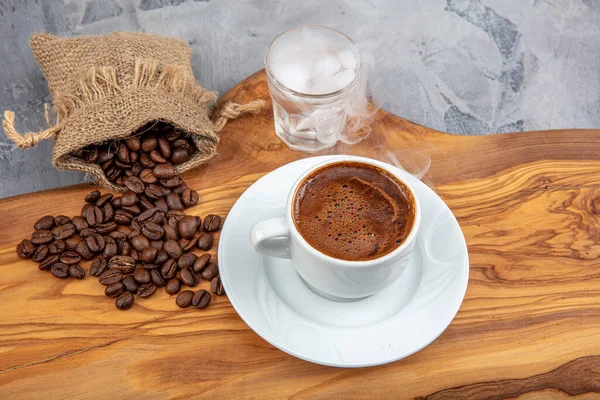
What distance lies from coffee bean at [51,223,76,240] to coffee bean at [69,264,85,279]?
89mm

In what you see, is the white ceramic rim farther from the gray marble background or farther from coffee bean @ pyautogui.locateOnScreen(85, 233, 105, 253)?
the gray marble background

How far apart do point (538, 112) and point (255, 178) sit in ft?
4.19

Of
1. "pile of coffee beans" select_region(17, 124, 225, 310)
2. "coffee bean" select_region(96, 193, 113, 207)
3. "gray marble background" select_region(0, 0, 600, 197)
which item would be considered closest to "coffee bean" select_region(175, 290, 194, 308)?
"pile of coffee beans" select_region(17, 124, 225, 310)

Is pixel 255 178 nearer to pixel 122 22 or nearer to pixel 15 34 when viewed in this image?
pixel 122 22

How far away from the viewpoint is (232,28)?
2.31 metres

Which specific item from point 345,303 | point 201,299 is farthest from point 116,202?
point 345,303

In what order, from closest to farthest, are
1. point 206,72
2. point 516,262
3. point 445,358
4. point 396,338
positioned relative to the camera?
1. point 396,338
2. point 445,358
3. point 516,262
4. point 206,72

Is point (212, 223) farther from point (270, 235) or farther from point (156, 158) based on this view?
point (270, 235)

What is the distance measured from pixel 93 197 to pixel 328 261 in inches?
26.2

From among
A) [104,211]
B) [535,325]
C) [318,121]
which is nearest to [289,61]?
[318,121]

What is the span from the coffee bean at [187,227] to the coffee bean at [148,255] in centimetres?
8

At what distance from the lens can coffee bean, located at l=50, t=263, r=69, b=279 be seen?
1.30 metres

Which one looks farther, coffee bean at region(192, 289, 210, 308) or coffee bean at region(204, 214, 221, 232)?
coffee bean at region(204, 214, 221, 232)

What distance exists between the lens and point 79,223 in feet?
4.57
